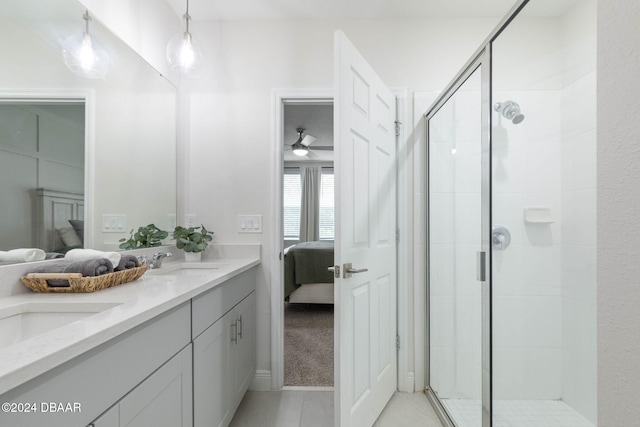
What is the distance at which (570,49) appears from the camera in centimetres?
115

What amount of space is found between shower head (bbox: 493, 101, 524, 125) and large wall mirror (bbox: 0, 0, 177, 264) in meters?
1.82

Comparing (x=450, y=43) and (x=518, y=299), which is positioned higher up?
(x=450, y=43)

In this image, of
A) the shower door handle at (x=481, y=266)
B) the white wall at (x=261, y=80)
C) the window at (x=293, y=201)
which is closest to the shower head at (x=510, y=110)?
the shower door handle at (x=481, y=266)

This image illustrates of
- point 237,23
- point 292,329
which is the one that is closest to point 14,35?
point 237,23

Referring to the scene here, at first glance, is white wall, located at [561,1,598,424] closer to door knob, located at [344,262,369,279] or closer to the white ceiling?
door knob, located at [344,262,369,279]

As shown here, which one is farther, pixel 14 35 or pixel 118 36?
pixel 118 36

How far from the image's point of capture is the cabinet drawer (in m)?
1.22

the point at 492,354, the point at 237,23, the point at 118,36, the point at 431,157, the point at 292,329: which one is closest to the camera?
the point at 492,354

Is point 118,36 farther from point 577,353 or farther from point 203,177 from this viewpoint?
point 577,353

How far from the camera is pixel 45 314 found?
93 centimetres

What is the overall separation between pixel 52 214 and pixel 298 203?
222 inches

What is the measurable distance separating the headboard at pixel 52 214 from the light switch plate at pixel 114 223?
0.60ft

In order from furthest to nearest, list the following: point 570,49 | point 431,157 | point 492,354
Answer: point 431,157, point 492,354, point 570,49

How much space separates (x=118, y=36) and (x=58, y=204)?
974 mm
